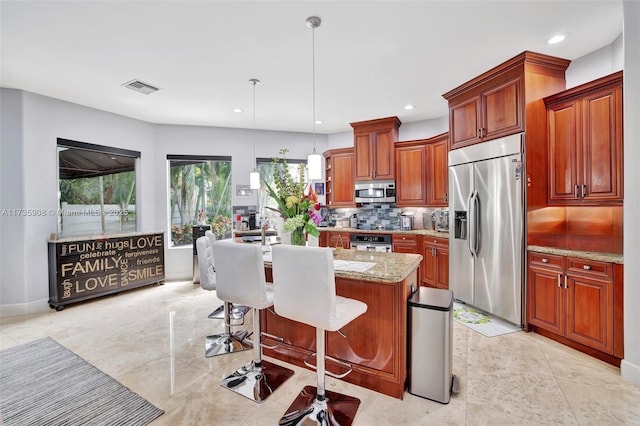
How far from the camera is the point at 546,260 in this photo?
110 inches

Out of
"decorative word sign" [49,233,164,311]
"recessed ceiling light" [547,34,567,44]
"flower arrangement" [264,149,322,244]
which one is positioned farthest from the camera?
"decorative word sign" [49,233,164,311]

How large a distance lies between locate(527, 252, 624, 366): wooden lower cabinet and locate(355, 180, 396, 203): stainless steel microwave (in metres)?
2.46

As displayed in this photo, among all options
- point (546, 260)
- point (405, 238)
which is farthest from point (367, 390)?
point (405, 238)

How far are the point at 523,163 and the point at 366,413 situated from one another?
108 inches

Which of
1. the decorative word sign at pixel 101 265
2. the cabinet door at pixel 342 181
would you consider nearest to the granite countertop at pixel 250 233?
the decorative word sign at pixel 101 265

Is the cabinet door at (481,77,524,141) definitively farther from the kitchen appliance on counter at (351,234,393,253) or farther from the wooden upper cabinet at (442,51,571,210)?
the kitchen appliance on counter at (351,234,393,253)

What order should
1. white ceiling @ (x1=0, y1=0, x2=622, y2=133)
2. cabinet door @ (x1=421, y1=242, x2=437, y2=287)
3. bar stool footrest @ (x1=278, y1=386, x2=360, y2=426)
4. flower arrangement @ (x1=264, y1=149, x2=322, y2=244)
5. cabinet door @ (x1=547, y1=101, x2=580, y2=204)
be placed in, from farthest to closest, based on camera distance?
1. cabinet door @ (x1=421, y1=242, x2=437, y2=287)
2. cabinet door @ (x1=547, y1=101, x2=580, y2=204)
3. flower arrangement @ (x1=264, y1=149, x2=322, y2=244)
4. white ceiling @ (x1=0, y1=0, x2=622, y2=133)
5. bar stool footrest @ (x1=278, y1=386, x2=360, y2=426)

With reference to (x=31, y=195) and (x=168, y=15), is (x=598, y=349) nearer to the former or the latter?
(x=168, y=15)

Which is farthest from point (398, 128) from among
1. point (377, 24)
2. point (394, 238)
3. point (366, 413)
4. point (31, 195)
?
point (31, 195)

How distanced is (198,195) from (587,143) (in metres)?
5.59

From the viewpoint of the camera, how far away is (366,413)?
1.86 m

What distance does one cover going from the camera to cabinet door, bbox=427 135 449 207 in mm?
4503

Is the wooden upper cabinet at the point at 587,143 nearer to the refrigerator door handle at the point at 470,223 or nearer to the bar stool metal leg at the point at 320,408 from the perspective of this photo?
the refrigerator door handle at the point at 470,223

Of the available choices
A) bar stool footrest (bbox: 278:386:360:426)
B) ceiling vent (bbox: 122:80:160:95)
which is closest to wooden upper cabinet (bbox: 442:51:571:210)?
bar stool footrest (bbox: 278:386:360:426)
